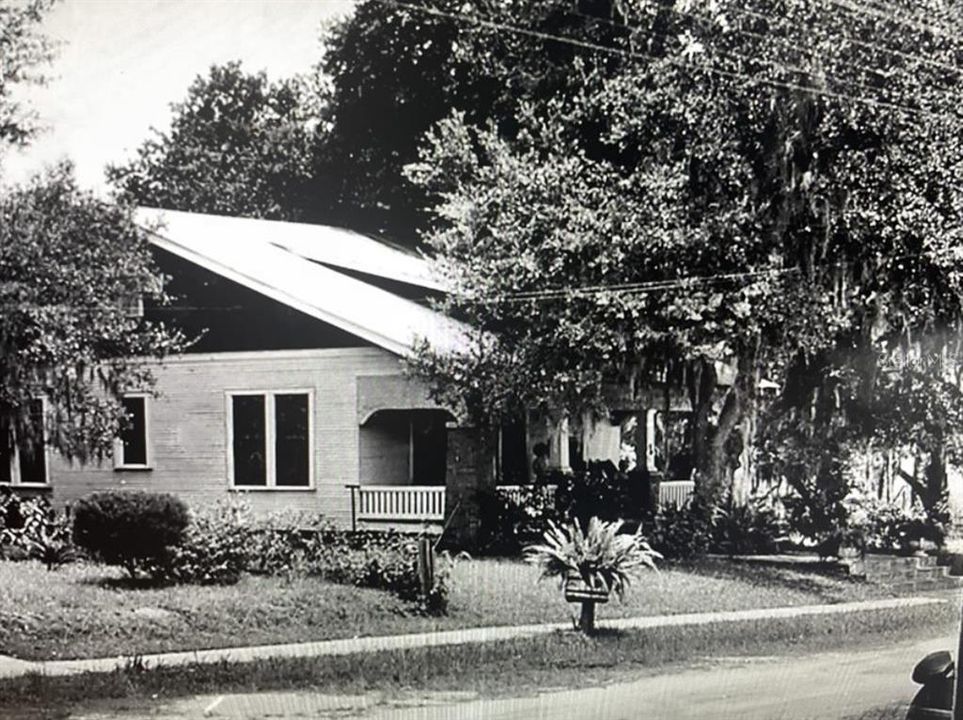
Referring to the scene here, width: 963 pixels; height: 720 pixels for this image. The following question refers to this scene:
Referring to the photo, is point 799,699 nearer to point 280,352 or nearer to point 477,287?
point 477,287

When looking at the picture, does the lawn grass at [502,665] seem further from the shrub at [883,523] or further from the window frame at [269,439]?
the window frame at [269,439]

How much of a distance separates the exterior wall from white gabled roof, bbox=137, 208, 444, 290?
0.48 ft

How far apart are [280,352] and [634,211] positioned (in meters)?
0.75

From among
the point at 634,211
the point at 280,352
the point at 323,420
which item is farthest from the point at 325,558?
the point at 634,211

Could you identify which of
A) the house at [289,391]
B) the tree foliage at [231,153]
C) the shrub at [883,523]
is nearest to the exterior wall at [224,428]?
the house at [289,391]

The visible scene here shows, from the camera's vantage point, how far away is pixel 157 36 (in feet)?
5.92

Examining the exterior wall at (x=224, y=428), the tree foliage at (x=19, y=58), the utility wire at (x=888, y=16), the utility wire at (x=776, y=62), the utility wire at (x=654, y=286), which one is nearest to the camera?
the tree foliage at (x=19, y=58)

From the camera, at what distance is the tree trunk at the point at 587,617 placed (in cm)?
221

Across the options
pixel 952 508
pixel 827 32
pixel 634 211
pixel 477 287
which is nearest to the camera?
pixel 477 287

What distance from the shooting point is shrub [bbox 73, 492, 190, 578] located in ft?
5.75

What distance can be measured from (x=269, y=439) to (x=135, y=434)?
0.20m

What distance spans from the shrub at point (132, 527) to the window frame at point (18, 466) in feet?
0.23

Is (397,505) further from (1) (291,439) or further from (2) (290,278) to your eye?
(2) (290,278)

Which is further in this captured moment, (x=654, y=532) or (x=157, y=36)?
(x=654, y=532)
